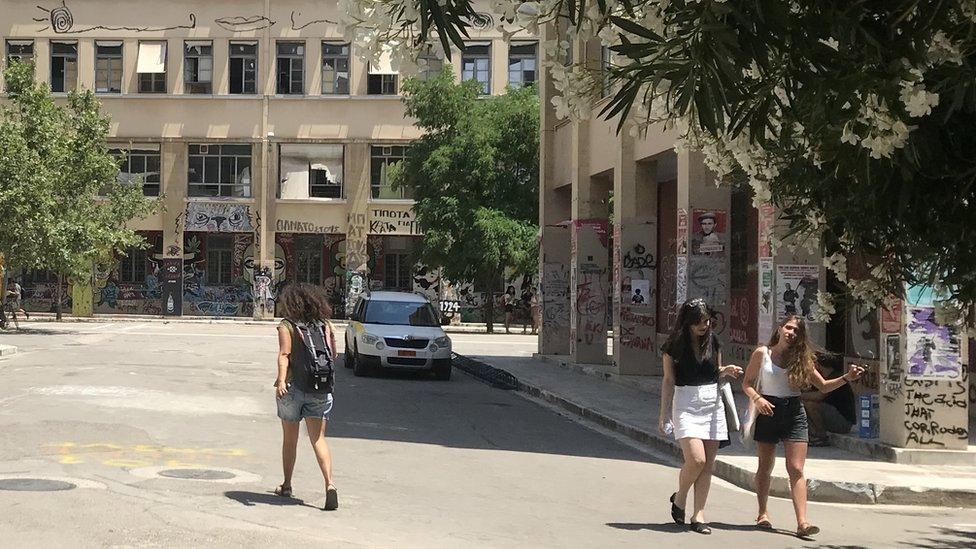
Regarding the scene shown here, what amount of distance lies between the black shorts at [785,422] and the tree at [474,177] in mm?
32844

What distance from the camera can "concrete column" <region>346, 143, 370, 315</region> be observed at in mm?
51094

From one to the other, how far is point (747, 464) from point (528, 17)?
31.0 feet

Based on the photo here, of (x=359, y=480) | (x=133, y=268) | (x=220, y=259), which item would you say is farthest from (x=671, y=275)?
(x=133, y=268)

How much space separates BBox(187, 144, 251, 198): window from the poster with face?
1313 inches

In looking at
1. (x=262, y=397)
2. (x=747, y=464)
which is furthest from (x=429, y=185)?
(x=747, y=464)

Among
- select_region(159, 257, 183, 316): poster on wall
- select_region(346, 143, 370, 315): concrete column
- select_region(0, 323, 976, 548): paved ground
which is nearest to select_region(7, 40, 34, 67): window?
select_region(159, 257, 183, 316): poster on wall

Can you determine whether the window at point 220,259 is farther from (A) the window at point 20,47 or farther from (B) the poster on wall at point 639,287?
(B) the poster on wall at point 639,287

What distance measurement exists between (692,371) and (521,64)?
41.8 meters

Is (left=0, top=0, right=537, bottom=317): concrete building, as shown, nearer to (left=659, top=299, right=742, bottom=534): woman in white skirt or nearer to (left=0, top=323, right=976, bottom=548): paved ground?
(left=0, top=323, right=976, bottom=548): paved ground

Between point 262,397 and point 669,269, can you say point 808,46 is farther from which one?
point 669,269

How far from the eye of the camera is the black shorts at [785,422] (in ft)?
31.2

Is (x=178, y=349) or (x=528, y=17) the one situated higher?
(x=528, y=17)

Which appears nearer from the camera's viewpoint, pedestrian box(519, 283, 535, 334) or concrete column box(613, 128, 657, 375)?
concrete column box(613, 128, 657, 375)

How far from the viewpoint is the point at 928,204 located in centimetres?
501
